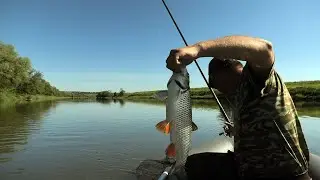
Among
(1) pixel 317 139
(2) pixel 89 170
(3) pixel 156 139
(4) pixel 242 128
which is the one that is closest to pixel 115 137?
(3) pixel 156 139

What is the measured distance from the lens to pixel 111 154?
1285 centimetres

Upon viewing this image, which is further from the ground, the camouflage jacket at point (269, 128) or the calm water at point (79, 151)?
the camouflage jacket at point (269, 128)

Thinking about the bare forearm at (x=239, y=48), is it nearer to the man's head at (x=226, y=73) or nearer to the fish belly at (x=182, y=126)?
the fish belly at (x=182, y=126)

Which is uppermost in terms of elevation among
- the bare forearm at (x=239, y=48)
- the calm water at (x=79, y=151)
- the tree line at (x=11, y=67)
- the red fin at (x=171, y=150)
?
the tree line at (x=11, y=67)

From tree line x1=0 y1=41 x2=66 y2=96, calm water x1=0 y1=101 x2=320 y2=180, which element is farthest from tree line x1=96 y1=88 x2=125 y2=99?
calm water x1=0 y1=101 x2=320 y2=180

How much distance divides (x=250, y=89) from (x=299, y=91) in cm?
6207

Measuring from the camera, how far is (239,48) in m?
2.61

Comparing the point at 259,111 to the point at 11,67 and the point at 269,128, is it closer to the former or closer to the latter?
the point at 269,128

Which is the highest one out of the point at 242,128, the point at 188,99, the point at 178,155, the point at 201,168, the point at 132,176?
the point at 188,99

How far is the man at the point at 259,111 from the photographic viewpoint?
2.62m

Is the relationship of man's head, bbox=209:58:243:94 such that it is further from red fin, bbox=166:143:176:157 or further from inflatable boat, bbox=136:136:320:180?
inflatable boat, bbox=136:136:320:180

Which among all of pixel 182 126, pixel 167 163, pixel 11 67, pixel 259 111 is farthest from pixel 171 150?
pixel 11 67

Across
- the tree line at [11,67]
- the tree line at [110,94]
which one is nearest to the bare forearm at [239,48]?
the tree line at [11,67]

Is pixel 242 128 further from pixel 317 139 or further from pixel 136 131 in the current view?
pixel 136 131
